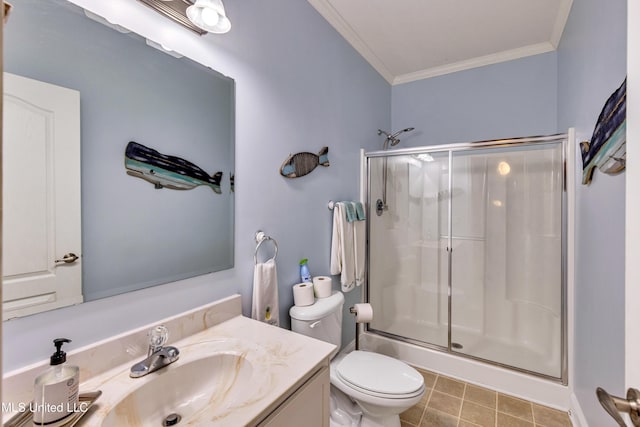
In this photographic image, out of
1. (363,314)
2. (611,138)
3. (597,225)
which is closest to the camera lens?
(611,138)

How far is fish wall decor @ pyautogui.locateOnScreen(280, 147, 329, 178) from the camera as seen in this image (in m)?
1.63

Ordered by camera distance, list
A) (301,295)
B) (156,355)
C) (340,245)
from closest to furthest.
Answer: (156,355), (301,295), (340,245)

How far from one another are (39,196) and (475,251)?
2.55 m

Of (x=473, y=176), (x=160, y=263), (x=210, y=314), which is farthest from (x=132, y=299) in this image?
(x=473, y=176)

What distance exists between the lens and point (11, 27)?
0.76 meters

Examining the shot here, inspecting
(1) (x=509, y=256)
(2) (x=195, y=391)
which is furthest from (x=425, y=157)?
(2) (x=195, y=391)

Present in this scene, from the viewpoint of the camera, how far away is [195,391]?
3.23ft

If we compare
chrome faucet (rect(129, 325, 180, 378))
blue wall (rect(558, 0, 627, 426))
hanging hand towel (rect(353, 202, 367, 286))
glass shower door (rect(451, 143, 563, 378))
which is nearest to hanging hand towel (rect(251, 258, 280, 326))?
chrome faucet (rect(129, 325, 180, 378))

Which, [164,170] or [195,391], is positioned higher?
[164,170]

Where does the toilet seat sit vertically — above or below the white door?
below

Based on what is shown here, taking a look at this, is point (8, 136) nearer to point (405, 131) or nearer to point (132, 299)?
point (132, 299)

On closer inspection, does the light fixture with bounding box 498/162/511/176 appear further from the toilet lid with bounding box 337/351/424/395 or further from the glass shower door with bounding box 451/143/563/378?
the toilet lid with bounding box 337/351/424/395

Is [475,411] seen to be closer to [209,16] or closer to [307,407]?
[307,407]

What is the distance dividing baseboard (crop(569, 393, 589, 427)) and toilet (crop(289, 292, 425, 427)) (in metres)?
0.94
